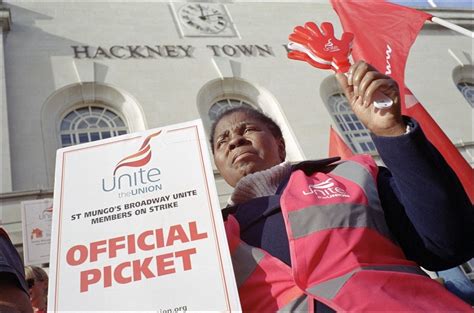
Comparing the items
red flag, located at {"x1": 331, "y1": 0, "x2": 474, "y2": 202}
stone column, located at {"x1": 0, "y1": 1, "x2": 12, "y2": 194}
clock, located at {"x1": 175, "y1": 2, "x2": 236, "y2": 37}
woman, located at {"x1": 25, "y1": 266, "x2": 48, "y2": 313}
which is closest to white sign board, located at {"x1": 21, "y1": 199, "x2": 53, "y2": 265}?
stone column, located at {"x1": 0, "y1": 1, "x2": 12, "y2": 194}

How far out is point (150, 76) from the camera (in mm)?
A: 10617

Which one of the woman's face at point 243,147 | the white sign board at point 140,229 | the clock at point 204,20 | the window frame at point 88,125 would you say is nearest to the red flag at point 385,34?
the woman's face at point 243,147

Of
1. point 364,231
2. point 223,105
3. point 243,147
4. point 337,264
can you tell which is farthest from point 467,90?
point 337,264

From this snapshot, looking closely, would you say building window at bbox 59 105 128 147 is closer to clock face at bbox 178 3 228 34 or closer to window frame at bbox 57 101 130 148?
A: window frame at bbox 57 101 130 148

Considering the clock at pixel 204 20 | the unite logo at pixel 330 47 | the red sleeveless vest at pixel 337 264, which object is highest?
the clock at pixel 204 20

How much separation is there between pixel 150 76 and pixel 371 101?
9.57m

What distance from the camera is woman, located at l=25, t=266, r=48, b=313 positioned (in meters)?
3.40

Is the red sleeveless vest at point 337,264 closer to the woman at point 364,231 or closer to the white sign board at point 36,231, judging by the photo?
the woman at point 364,231

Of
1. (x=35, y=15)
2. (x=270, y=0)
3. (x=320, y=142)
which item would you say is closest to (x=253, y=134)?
(x=320, y=142)

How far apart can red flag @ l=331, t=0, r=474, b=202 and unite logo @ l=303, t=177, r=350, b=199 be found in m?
4.71

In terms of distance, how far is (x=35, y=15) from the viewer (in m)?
11.2

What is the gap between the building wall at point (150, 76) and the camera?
367 inches

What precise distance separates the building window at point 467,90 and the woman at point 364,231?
519 inches

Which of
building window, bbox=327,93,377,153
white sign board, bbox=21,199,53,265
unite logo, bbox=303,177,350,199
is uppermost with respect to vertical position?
building window, bbox=327,93,377,153
